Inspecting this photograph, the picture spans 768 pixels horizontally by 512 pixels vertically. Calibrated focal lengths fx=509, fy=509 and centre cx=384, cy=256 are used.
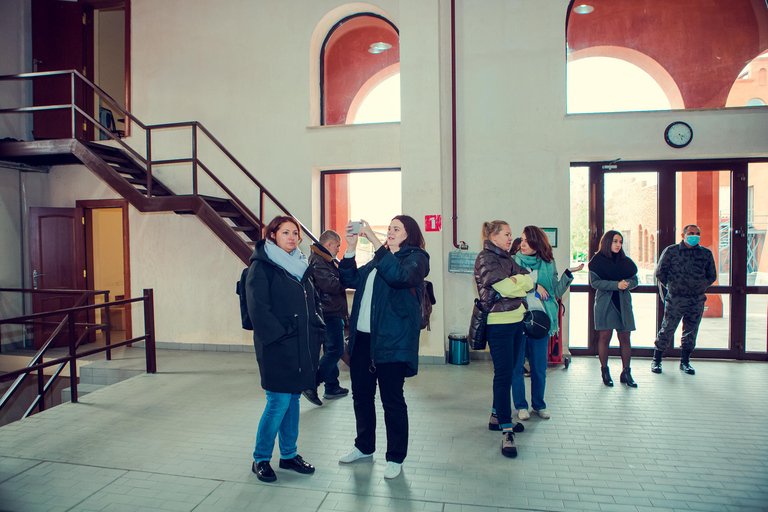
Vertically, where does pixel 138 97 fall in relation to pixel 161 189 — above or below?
above

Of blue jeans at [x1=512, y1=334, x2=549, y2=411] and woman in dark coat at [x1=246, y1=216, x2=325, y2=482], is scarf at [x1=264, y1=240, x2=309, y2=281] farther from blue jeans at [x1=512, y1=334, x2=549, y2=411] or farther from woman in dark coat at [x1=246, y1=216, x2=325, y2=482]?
blue jeans at [x1=512, y1=334, x2=549, y2=411]

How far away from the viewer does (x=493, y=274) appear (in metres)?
3.89

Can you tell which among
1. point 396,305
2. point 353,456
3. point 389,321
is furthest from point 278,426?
point 396,305

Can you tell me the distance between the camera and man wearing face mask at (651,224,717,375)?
600 cm

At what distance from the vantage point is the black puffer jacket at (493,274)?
12.8 ft

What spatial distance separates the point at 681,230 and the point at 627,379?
248 centimetres

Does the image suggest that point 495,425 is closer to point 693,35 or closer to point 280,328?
point 280,328

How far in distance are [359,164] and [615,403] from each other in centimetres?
445

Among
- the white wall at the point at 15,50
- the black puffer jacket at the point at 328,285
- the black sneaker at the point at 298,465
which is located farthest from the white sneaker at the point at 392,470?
the white wall at the point at 15,50

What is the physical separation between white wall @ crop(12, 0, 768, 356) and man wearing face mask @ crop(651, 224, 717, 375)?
1242 mm

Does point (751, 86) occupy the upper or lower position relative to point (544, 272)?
upper

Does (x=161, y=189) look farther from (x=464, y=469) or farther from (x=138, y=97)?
(x=464, y=469)

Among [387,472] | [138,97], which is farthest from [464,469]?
[138,97]

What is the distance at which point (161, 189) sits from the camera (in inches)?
289
